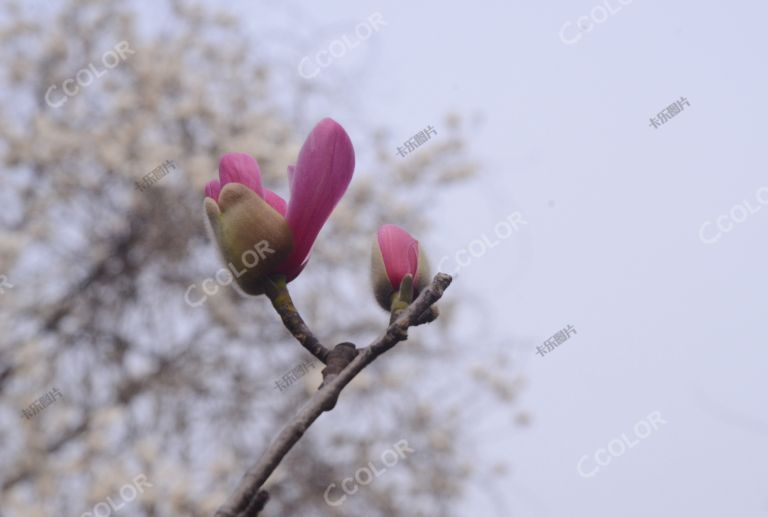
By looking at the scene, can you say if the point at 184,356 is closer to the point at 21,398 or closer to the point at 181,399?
the point at 181,399

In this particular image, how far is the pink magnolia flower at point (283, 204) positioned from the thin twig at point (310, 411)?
10cm

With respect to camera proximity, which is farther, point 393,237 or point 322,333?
point 322,333

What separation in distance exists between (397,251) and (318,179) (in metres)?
0.09

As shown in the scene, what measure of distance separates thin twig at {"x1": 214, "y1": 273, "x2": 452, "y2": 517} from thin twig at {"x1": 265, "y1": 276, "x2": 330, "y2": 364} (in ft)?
0.23

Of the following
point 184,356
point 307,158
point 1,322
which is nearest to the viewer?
point 307,158

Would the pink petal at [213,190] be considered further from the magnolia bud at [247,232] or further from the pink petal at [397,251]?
the pink petal at [397,251]

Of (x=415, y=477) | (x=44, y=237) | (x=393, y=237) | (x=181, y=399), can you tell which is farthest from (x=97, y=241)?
(x=393, y=237)

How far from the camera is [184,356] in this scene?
2.96m

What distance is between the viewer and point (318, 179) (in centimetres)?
55

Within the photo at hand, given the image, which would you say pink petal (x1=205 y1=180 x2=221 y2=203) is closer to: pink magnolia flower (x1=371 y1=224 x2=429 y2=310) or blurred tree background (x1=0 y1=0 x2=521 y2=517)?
pink magnolia flower (x1=371 y1=224 x2=429 y2=310)

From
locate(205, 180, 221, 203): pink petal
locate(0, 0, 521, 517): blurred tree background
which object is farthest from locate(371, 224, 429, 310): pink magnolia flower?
locate(0, 0, 521, 517): blurred tree background

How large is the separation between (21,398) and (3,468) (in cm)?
21

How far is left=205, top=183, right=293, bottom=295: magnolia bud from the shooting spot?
0.56 m

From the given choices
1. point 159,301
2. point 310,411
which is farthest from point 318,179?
point 159,301
